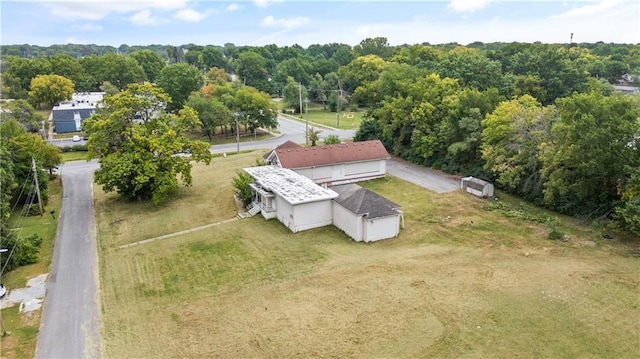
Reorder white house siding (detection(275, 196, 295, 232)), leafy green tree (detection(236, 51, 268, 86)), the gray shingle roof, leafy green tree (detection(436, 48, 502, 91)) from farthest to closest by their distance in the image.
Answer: leafy green tree (detection(236, 51, 268, 86)), leafy green tree (detection(436, 48, 502, 91)), white house siding (detection(275, 196, 295, 232)), the gray shingle roof

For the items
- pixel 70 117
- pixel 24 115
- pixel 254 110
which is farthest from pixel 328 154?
pixel 24 115

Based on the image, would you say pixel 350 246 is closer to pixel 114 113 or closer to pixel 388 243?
pixel 388 243

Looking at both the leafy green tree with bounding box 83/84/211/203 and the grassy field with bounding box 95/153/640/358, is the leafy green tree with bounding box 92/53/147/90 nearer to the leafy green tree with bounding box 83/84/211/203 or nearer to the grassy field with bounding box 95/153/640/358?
the leafy green tree with bounding box 83/84/211/203

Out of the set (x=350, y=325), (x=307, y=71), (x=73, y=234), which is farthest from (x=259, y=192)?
A: (x=307, y=71)

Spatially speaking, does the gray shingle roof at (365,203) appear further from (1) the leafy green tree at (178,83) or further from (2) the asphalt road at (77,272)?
(1) the leafy green tree at (178,83)

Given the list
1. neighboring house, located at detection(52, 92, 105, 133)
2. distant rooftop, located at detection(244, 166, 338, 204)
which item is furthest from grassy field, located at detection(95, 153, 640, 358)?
neighboring house, located at detection(52, 92, 105, 133)
